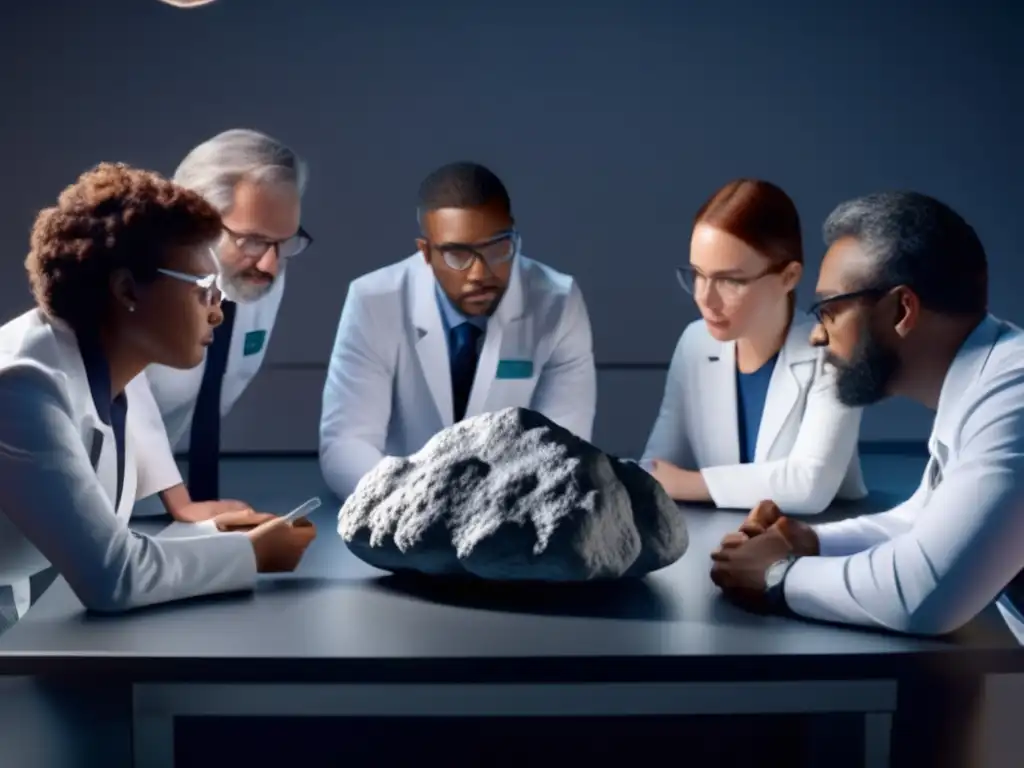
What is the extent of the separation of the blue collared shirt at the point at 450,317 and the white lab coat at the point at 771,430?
0.62 meters

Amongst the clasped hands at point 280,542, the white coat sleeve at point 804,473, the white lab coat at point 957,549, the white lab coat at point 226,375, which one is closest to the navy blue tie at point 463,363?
the white lab coat at point 226,375

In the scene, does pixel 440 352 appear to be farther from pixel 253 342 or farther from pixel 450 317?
pixel 253 342

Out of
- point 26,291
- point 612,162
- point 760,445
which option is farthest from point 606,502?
point 26,291

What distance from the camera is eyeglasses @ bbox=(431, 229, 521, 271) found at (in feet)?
12.5

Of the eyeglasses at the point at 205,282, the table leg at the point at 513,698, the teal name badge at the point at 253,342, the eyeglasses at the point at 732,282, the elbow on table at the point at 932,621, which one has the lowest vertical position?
the table leg at the point at 513,698

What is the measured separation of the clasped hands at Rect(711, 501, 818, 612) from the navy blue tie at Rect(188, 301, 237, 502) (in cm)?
169

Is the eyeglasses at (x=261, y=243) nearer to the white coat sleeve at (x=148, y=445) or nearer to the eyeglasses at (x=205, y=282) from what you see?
the white coat sleeve at (x=148, y=445)

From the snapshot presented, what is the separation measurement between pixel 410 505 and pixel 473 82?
326 cm

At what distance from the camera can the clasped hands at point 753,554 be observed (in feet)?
8.50

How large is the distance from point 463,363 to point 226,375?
2.26 feet

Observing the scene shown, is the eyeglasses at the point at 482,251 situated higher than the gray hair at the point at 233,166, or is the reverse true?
the gray hair at the point at 233,166

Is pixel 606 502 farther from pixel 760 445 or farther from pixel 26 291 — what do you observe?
pixel 26 291

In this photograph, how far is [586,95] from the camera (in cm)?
561

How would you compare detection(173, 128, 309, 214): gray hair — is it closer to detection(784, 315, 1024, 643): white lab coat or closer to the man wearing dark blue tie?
the man wearing dark blue tie
